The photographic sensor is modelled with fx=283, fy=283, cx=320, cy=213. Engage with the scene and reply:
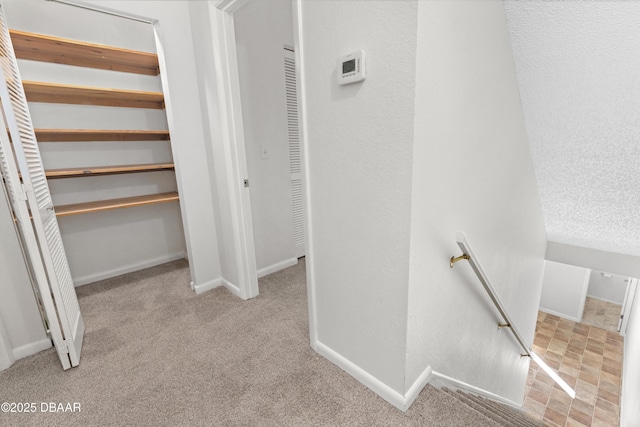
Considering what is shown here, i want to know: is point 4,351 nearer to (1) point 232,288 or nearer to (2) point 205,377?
(2) point 205,377

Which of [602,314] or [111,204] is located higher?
[111,204]

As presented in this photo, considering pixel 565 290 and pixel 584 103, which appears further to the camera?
pixel 565 290

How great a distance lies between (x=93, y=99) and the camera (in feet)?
8.26

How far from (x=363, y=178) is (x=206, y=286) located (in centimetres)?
190

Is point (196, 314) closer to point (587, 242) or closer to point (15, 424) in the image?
→ point (15, 424)

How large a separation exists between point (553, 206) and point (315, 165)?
2887 mm

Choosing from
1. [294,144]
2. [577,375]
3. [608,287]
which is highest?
[294,144]

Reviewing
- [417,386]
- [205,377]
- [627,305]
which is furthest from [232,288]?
[627,305]

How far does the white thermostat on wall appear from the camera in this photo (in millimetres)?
1087

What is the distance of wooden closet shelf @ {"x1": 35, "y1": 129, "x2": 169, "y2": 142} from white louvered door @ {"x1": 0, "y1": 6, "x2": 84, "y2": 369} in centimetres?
42

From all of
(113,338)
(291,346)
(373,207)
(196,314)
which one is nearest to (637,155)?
(373,207)

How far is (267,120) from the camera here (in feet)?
8.62

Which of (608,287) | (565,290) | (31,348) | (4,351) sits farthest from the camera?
(608,287)

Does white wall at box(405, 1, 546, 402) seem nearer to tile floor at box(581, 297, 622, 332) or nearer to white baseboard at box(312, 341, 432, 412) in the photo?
white baseboard at box(312, 341, 432, 412)
